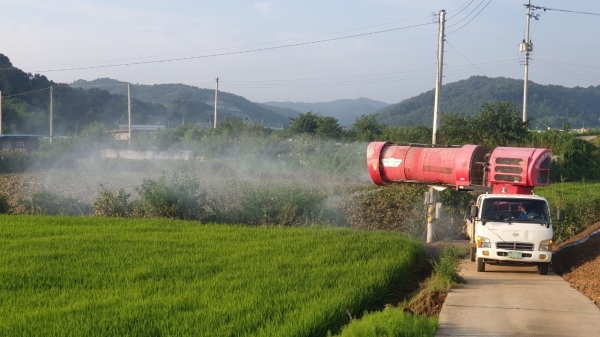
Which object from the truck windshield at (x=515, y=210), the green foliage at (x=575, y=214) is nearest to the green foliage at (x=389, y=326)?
the truck windshield at (x=515, y=210)

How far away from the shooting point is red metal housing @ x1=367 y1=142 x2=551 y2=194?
62.1 feet

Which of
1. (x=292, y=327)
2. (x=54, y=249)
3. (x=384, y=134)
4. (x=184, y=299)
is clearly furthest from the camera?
(x=384, y=134)

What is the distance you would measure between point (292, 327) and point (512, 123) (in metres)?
37.3

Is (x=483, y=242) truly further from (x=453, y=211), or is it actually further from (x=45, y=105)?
(x=45, y=105)

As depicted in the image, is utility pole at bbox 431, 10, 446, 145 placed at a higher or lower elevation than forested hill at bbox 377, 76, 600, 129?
lower

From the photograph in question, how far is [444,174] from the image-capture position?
69.7 ft

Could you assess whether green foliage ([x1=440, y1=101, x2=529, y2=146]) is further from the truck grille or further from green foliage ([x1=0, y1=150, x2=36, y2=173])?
green foliage ([x1=0, y1=150, x2=36, y2=173])

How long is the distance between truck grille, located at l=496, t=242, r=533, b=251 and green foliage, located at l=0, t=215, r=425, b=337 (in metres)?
2.13

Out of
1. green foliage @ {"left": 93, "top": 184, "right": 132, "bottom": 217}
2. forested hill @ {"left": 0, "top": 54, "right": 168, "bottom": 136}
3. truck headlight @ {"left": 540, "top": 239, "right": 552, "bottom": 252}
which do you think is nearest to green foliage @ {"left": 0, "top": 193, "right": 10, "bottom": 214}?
green foliage @ {"left": 93, "top": 184, "right": 132, "bottom": 217}

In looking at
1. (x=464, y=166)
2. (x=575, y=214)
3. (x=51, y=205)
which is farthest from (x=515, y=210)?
(x=51, y=205)

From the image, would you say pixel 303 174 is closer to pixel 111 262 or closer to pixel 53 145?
pixel 111 262

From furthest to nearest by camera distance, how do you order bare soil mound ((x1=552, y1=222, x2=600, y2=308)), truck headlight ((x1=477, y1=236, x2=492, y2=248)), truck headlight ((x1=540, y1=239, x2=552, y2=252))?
1. truck headlight ((x1=477, y1=236, x2=492, y2=248))
2. truck headlight ((x1=540, y1=239, x2=552, y2=252))
3. bare soil mound ((x1=552, y1=222, x2=600, y2=308))

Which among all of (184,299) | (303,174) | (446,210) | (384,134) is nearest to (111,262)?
(184,299)

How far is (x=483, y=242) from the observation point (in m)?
17.0
